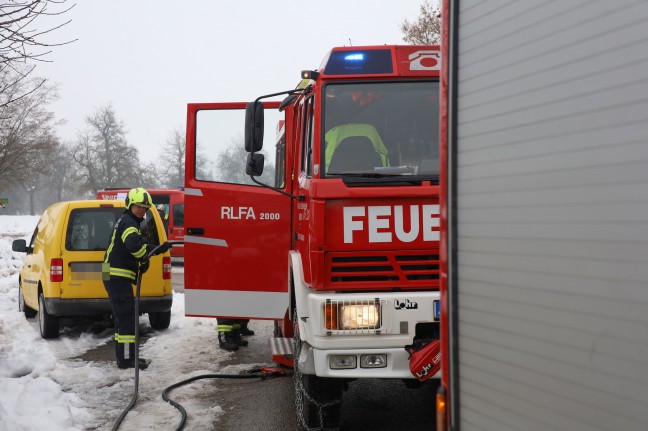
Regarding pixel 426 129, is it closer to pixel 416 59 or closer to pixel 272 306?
pixel 416 59

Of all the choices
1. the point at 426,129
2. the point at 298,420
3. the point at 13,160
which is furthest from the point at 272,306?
the point at 13,160

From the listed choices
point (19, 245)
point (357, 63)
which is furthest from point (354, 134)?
point (19, 245)

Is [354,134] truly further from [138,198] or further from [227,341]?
[227,341]

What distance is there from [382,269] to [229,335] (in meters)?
4.81

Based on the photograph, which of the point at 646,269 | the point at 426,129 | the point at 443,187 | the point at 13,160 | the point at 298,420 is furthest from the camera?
the point at 13,160

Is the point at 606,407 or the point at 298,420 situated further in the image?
the point at 298,420

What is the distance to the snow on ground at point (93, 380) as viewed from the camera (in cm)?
638

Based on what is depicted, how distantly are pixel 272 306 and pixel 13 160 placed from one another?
16.5 m

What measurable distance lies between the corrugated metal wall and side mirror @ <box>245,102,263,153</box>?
10.7 ft

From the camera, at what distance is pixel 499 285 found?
2.56 metres

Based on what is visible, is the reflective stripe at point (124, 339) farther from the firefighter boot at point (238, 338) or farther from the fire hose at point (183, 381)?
the firefighter boot at point (238, 338)

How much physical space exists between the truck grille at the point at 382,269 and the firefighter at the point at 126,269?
3767 mm

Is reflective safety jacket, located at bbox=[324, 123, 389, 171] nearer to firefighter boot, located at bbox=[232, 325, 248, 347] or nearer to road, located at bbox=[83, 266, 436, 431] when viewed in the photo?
road, located at bbox=[83, 266, 436, 431]

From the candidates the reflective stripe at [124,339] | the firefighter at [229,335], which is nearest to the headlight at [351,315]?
the reflective stripe at [124,339]
